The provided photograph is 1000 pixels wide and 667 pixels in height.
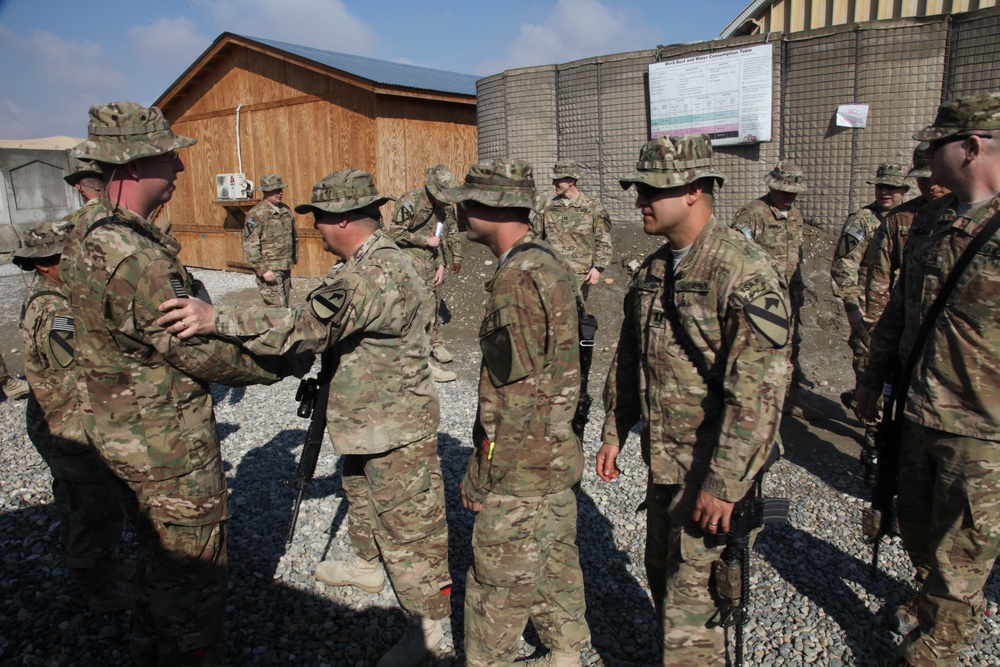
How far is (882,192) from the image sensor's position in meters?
6.09

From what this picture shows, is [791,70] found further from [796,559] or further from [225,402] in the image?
[225,402]

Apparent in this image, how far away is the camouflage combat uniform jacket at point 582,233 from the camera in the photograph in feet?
26.4

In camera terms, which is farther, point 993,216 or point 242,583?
point 242,583

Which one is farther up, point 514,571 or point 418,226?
point 418,226

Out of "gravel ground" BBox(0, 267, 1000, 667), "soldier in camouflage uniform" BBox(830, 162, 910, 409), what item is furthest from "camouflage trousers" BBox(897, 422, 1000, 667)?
"soldier in camouflage uniform" BBox(830, 162, 910, 409)

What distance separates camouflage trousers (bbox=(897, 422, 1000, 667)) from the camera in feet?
8.04

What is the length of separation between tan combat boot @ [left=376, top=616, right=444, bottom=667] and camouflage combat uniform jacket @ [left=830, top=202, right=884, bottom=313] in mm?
4452

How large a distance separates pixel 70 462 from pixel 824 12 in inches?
468

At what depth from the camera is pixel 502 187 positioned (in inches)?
102

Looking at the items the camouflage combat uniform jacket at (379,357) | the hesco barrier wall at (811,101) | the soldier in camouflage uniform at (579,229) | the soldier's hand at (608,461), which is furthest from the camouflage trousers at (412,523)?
the hesco barrier wall at (811,101)

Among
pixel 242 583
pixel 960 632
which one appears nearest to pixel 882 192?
pixel 960 632

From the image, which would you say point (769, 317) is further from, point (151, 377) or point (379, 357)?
point (151, 377)

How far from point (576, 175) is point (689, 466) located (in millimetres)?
6058

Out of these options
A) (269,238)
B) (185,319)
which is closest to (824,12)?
(269,238)
